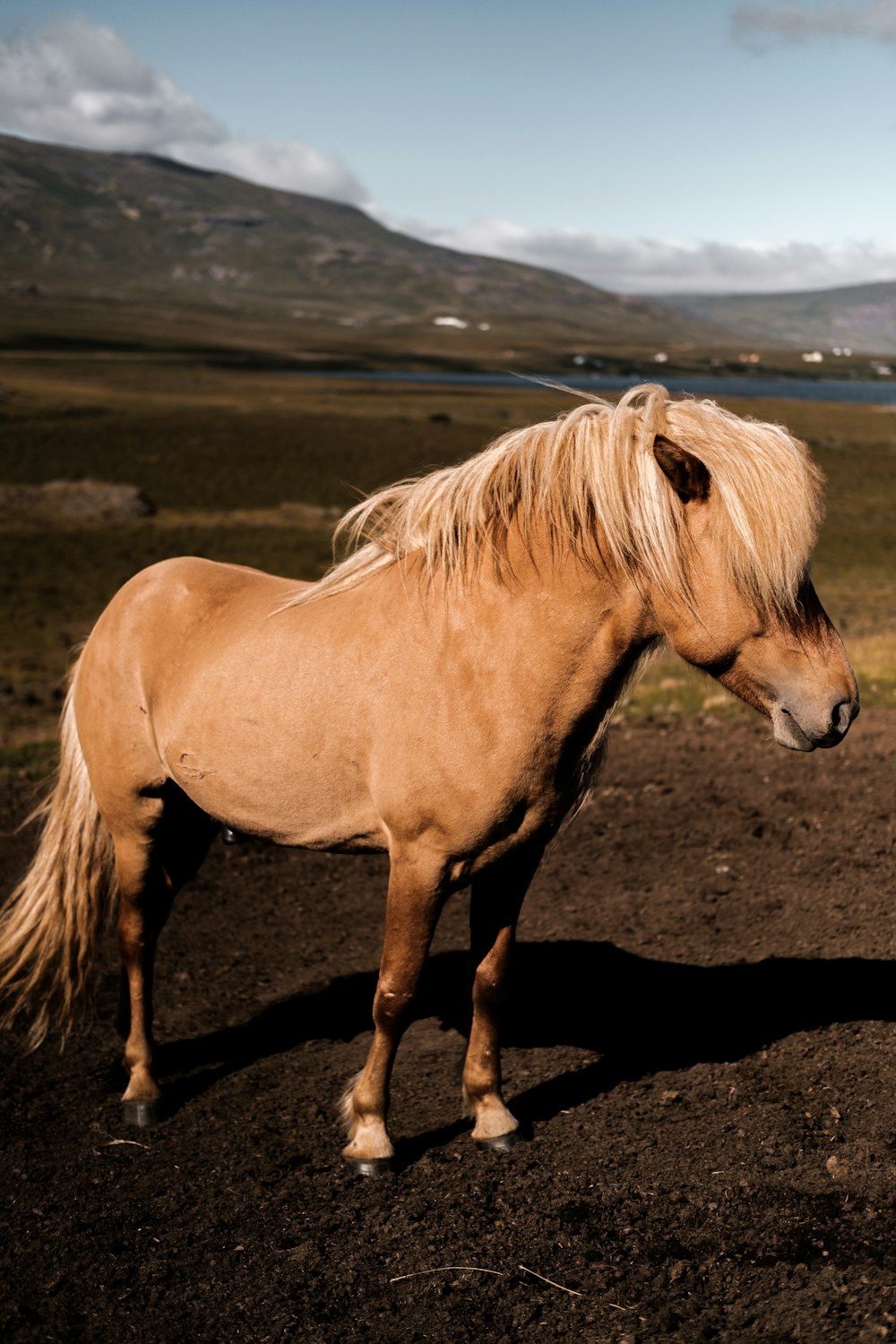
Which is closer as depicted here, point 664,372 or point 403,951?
point 403,951

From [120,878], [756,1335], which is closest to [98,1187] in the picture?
[120,878]

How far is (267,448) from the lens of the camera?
150 ft

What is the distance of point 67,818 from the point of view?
5.43 meters

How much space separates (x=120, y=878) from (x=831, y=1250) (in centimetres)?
340

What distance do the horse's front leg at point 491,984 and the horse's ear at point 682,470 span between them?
5.05 feet

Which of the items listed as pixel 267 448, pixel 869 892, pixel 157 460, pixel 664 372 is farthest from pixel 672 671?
pixel 664 372

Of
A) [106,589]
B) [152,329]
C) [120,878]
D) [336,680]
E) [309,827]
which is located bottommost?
[106,589]

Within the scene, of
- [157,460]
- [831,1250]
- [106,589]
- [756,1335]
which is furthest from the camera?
[157,460]

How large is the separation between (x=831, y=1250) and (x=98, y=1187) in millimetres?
2865

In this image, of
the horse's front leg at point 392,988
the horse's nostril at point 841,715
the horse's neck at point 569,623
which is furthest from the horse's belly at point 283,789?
the horse's nostril at point 841,715

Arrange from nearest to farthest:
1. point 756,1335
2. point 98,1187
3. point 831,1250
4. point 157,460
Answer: point 756,1335, point 831,1250, point 98,1187, point 157,460

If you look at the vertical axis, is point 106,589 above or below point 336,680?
below

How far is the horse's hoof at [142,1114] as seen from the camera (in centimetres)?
497

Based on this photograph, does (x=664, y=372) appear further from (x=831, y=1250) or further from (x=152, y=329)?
(x=831, y=1250)
